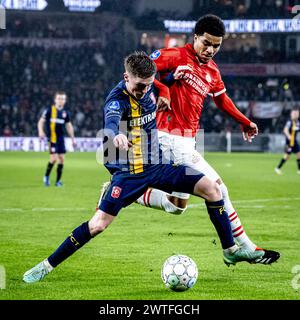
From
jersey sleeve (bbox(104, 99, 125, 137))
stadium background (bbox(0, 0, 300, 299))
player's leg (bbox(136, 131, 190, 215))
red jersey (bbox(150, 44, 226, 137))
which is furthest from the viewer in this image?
player's leg (bbox(136, 131, 190, 215))

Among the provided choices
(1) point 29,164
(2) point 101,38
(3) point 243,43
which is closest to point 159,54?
(1) point 29,164

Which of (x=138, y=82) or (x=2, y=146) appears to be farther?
(x=2, y=146)

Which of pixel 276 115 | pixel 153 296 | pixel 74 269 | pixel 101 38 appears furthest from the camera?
pixel 101 38

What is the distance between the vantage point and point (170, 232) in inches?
423

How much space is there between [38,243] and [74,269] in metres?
1.92

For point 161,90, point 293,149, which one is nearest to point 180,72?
point 161,90

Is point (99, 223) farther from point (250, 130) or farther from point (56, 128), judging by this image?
point (56, 128)

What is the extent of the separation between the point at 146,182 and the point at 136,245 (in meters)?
2.67

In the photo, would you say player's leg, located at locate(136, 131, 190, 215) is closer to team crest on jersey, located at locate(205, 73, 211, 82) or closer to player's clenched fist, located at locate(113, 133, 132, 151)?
team crest on jersey, located at locate(205, 73, 211, 82)

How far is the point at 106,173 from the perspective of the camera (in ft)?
79.7

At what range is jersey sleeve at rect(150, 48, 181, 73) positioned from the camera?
8328 mm

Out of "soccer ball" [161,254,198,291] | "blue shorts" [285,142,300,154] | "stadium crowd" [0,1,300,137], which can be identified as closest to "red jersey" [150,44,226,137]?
"soccer ball" [161,254,198,291]

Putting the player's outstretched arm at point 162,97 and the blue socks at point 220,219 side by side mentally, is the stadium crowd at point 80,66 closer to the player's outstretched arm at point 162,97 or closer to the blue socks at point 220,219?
the player's outstretched arm at point 162,97
